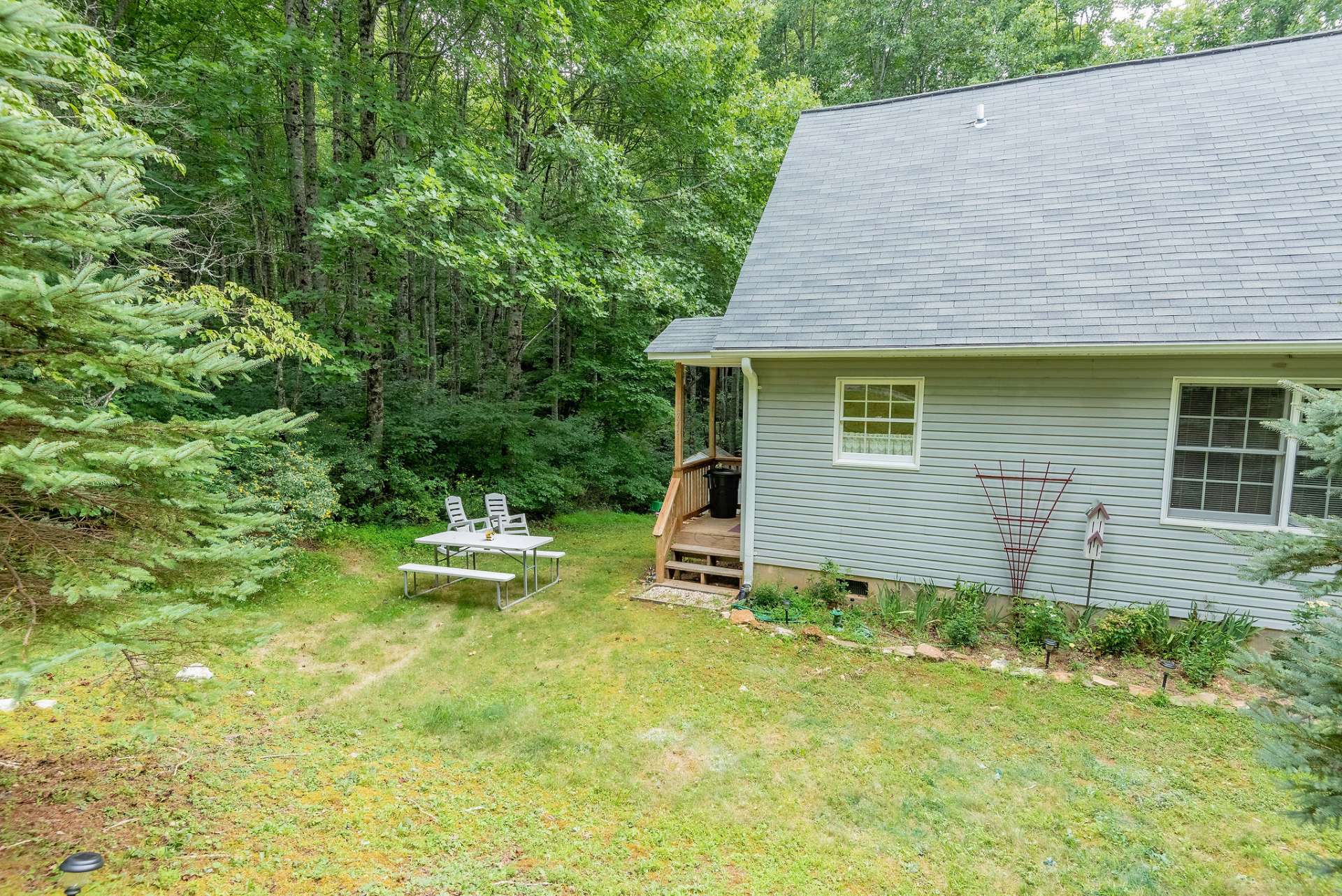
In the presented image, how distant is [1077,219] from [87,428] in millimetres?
8501

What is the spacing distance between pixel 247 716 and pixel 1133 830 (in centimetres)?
577

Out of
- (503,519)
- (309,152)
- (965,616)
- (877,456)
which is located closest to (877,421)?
(877,456)

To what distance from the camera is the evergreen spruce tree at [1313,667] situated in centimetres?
228

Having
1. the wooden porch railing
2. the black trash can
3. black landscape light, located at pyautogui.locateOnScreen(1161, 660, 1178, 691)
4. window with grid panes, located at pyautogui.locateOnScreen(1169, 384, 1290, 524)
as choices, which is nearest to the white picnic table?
the wooden porch railing

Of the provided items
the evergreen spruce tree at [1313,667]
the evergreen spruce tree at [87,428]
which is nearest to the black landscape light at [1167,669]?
the evergreen spruce tree at [1313,667]

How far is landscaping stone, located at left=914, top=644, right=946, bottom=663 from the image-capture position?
567 centimetres

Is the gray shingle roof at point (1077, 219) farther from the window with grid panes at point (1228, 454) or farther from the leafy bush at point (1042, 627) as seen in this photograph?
the leafy bush at point (1042, 627)

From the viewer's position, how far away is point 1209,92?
24.4 feet

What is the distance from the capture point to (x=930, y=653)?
18.9 feet

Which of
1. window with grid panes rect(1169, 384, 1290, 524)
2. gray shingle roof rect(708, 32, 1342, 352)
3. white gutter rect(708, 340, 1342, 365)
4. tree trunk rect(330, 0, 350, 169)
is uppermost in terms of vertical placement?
tree trunk rect(330, 0, 350, 169)

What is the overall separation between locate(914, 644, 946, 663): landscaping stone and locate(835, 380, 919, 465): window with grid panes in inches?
77.4

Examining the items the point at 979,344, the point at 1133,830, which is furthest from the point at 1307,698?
the point at 979,344

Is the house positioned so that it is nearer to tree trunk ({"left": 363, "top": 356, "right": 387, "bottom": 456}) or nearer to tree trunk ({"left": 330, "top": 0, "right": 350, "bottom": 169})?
tree trunk ({"left": 363, "top": 356, "right": 387, "bottom": 456})

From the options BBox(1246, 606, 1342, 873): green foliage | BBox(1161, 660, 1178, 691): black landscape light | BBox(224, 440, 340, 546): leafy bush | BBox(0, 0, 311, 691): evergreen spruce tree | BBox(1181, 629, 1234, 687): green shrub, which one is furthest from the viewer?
BBox(224, 440, 340, 546): leafy bush
